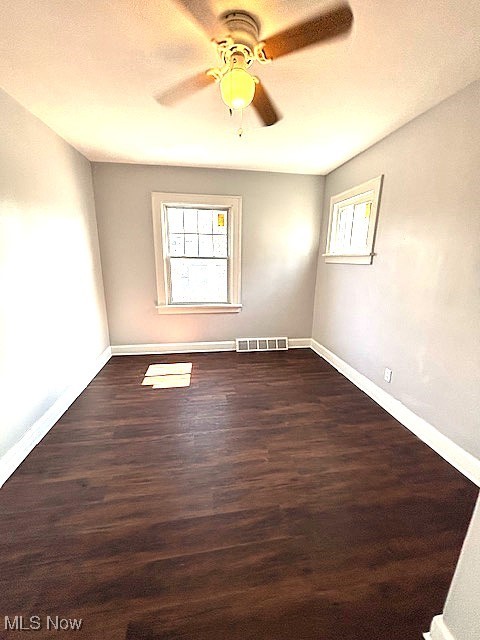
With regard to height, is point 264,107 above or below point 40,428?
above

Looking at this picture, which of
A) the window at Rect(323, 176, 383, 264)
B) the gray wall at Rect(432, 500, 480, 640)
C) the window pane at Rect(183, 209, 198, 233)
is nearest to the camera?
the gray wall at Rect(432, 500, 480, 640)

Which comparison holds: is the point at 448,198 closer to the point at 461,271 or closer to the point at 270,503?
the point at 461,271

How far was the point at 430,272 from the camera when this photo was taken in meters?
1.98

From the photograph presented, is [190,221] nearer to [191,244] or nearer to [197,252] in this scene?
[191,244]

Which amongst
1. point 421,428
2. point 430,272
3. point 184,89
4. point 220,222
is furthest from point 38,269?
point 421,428

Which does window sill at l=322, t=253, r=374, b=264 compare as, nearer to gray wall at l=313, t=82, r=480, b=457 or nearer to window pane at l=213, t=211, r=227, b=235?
gray wall at l=313, t=82, r=480, b=457

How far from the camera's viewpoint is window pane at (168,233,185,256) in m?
3.52

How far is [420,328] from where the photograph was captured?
2076mm

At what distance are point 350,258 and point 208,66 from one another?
2.17 meters

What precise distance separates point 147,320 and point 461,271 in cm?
336

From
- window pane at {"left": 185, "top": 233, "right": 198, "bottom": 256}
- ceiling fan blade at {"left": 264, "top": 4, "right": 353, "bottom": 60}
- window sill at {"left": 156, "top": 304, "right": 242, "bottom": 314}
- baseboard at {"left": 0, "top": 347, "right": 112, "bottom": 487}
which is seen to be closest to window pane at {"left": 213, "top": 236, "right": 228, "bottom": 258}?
window pane at {"left": 185, "top": 233, "right": 198, "bottom": 256}

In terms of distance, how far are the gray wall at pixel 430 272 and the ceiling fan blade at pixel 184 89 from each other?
5.32 feet

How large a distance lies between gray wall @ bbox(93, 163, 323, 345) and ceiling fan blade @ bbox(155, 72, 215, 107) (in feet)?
5.21

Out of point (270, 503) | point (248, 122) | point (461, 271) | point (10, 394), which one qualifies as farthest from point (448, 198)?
point (10, 394)
